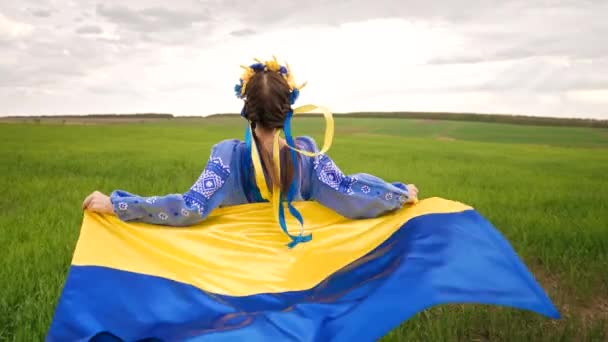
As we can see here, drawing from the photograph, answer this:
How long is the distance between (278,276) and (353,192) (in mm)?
761

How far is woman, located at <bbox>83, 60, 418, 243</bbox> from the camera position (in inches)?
138

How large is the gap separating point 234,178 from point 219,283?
2.42ft

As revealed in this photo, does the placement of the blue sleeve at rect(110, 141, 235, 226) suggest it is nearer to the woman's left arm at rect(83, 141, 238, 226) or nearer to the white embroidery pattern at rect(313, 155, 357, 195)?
the woman's left arm at rect(83, 141, 238, 226)

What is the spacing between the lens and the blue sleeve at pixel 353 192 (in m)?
3.76

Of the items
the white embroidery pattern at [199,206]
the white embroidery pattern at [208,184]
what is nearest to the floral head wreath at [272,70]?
the white embroidery pattern at [208,184]

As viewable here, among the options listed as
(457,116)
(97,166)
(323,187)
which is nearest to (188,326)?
(323,187)

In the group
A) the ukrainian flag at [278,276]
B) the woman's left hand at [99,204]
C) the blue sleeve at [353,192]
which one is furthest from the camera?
the blue sleeve at [353,192]

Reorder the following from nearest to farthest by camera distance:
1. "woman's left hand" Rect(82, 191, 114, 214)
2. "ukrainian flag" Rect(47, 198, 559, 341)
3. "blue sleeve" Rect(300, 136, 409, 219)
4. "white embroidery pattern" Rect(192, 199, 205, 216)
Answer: "ukrainian flag" Rect(47, 198, 559, 341) → "woman's left hand" Rect(82, 191, 114, 214) → "white embroidery pattern" Rect(192, 199, 205, 216) → "blue sleeve" Rect(300, 136, 409, 219)

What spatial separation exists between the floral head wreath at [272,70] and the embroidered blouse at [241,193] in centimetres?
32

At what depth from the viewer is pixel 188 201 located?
355 centimetres

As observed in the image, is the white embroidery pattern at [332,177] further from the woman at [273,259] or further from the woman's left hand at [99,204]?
the woman's left hand at [99,204]

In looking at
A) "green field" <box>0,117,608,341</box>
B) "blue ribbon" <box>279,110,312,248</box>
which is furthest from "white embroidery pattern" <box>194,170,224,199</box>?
"green field" <box>0,117,608,341</box>

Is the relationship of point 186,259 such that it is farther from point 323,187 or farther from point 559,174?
point 559,174

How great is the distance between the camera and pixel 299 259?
3.67 m
